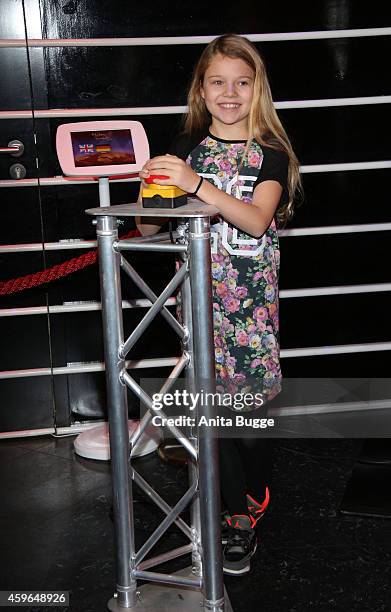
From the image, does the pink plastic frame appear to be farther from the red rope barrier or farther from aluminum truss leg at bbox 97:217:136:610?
aluminum truss leg at bbox 97:217:136:610

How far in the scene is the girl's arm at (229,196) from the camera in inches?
92.0

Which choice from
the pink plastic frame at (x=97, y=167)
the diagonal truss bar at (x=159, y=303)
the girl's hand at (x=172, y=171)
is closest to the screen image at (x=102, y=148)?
the pink plastic frame at (x=97, y=167)

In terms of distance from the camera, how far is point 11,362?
13.1 feet

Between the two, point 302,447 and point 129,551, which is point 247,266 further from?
point 302,447

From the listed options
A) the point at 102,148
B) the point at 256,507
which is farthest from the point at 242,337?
the point at 102,148

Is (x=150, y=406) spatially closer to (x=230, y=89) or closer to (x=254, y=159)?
(x=254, y=159)

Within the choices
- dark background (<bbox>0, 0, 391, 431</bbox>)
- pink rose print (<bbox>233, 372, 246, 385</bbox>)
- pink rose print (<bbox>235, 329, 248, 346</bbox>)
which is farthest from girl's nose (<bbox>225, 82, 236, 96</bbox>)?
dark background (<bbox>0, 0, 391, 431</bbox>)

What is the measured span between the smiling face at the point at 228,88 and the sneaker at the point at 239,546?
4.47ft

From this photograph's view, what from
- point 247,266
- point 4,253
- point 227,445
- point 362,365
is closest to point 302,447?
point 362,365

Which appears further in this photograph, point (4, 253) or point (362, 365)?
point (362, 365)

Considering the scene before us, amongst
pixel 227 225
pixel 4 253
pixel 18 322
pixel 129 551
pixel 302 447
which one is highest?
pixel 227 225

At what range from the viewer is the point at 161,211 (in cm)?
228

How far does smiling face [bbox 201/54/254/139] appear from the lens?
270cm

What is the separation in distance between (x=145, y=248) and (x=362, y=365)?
7.22ft
